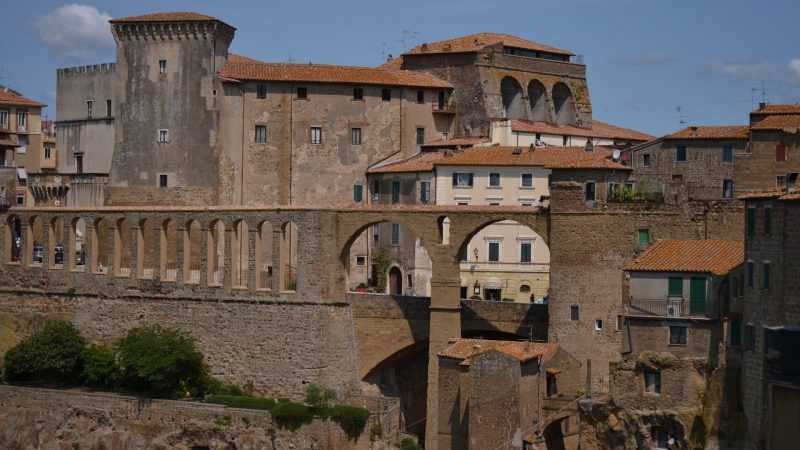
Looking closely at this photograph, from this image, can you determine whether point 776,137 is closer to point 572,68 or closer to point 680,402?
point 680,402

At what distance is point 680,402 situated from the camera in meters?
59.7

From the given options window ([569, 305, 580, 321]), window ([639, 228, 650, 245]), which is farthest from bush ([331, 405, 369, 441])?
window ([639, 228, 650, 245])

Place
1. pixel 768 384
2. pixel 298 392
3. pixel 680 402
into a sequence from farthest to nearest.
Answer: pixel 298 392 → pixel 680 402 → pixel 768 384

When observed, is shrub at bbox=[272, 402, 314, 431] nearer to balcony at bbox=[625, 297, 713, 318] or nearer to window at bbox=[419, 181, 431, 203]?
balcony at bbox=[625, 297, 713, 318]

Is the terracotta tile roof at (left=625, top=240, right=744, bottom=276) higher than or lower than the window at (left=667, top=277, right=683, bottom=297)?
higher

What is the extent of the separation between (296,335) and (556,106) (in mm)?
27747

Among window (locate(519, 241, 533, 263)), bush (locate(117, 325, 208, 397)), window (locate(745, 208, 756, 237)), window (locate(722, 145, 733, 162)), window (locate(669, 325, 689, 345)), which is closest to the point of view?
window (locate(745, 208, 756, 237))

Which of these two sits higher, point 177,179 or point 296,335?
point 177,179

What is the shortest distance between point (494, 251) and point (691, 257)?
59.4ft

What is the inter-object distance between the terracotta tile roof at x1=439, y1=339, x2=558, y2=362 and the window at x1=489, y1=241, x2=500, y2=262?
13676 millimetres

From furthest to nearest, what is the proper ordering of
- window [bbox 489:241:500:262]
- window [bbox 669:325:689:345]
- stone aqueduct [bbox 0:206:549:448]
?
1. window [bbox 489:241:500:262]
2. stone aqueduct [bbox 0:206:549:448]
3. window [bbox 669:325:689:345]

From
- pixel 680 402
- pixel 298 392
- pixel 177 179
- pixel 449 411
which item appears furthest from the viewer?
pixel 177 179

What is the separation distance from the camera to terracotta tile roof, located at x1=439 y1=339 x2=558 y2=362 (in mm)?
60938

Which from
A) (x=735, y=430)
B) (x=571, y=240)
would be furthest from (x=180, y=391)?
(x=735, y=430)
